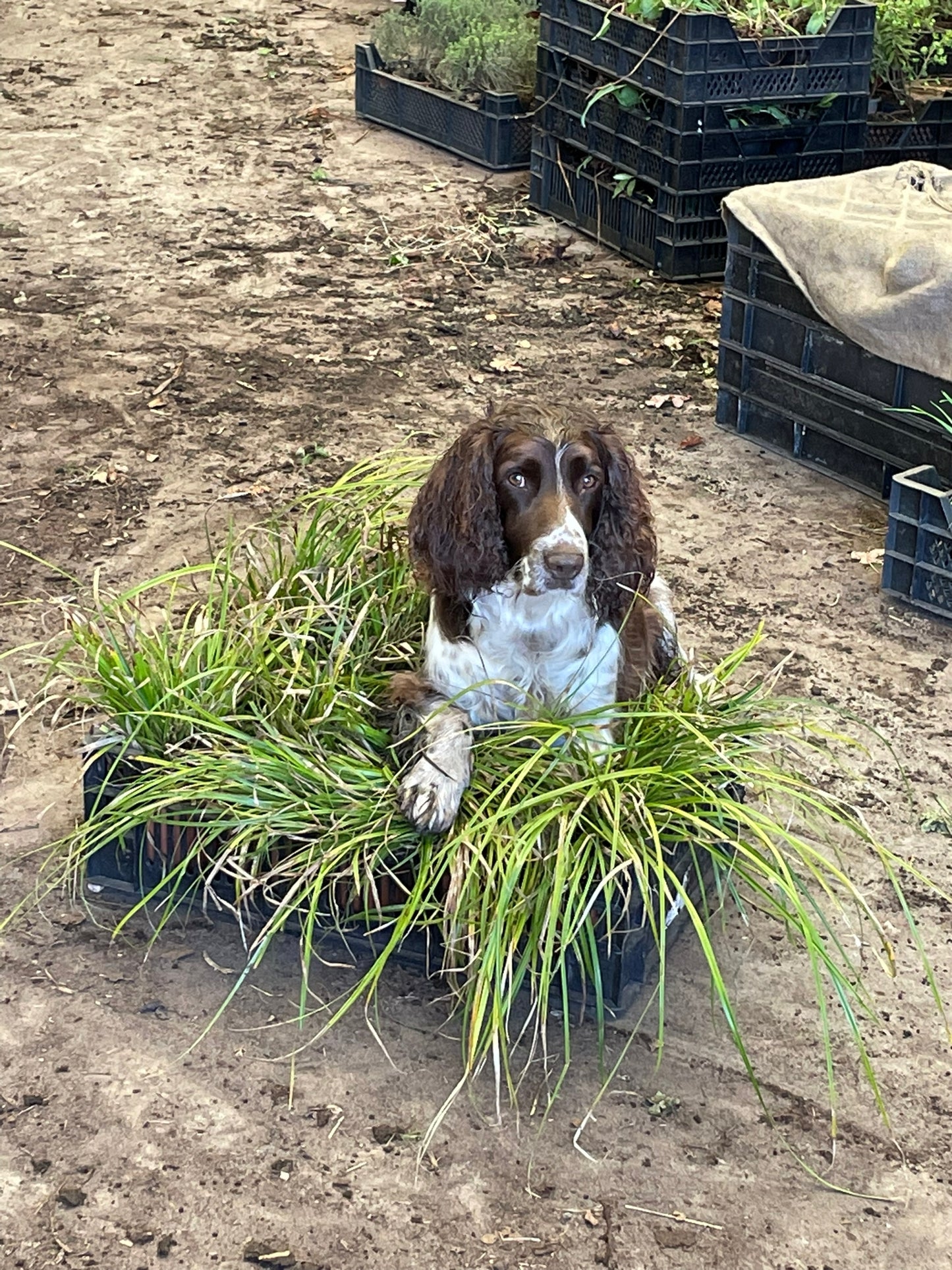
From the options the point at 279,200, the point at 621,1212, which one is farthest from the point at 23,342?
the point at 621,1212

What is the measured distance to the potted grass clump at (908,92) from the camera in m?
6.91

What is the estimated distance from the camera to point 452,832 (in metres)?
3.14

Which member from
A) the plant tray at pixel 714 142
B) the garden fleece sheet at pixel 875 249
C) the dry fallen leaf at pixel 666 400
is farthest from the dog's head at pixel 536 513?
the plant tray at pixel 714 142

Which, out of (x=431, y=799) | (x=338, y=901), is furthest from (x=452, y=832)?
(x=338, y=901)

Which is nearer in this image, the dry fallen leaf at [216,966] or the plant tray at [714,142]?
the dry fallen leaf at [216,966]

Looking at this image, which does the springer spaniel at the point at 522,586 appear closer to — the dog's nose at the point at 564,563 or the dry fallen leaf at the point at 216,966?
the dog's nose at the point at 564,563

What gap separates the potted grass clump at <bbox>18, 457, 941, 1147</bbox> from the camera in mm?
3000

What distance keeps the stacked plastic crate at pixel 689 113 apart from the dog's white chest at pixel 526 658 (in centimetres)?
360

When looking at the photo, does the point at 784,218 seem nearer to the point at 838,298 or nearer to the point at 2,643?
the point at 838,298

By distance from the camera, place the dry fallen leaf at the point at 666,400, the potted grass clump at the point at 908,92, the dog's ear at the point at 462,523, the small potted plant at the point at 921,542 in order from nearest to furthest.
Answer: the dog's ear at the point at 462,523, the small potted plant at the point at 921,542, the dry fallen leaf at the point at 666,400, the potted grass clump at the point at 908,92

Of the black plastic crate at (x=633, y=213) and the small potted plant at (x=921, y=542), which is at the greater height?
the black plastic crate at (x=633, y=213)

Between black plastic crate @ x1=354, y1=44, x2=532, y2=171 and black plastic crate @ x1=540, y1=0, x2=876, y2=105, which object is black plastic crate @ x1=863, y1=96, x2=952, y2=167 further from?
black plastic crate @ x1=354, y1=44, x2=532, y2=171

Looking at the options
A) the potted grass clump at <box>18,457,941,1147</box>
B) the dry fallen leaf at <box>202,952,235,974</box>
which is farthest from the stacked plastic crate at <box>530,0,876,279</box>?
the dry fallen leaf at <box>202,952,235,974</box>

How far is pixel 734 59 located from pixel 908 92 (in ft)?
3.75
